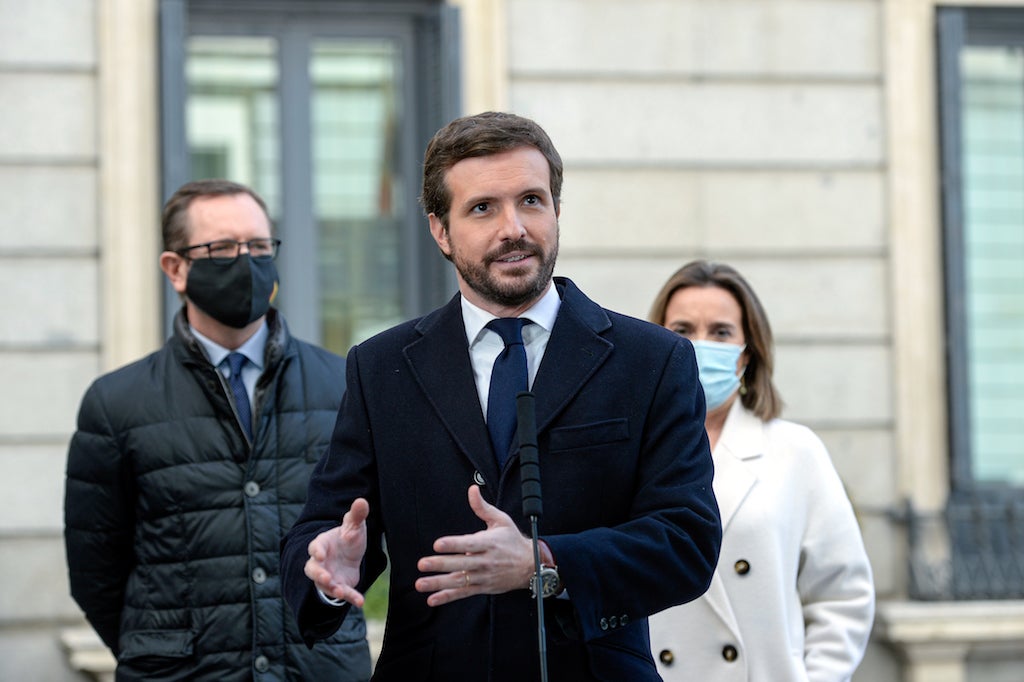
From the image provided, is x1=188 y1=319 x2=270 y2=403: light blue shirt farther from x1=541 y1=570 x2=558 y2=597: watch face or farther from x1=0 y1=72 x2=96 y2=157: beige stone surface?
x1=0 y1=72 x2=96 y2=157: beige stone surface

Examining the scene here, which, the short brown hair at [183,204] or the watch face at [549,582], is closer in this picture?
the watch face at [549,582]

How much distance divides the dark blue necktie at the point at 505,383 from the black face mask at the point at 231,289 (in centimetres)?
158

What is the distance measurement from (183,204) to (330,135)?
3.49 meters

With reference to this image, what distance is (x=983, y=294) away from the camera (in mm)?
8391

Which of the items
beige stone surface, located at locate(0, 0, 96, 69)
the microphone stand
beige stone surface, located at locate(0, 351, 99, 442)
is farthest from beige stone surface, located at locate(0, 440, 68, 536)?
the microphone stand

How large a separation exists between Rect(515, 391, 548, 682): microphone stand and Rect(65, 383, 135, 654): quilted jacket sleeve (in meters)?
1.86

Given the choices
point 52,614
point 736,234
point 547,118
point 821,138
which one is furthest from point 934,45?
point 52,614

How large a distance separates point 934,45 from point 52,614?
4.99 metres

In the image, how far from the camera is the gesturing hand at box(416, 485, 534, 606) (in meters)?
2.62

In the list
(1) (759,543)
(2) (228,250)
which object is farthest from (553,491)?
(2) (228,250)

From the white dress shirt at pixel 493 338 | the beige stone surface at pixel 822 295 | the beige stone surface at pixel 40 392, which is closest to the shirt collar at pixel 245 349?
the white dress shirt at pixel 493 338

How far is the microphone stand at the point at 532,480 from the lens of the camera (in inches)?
104

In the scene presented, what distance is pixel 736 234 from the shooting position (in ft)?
25.5

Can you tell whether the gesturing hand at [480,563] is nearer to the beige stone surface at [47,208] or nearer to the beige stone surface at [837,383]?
the beige stone surface at [47,208]
